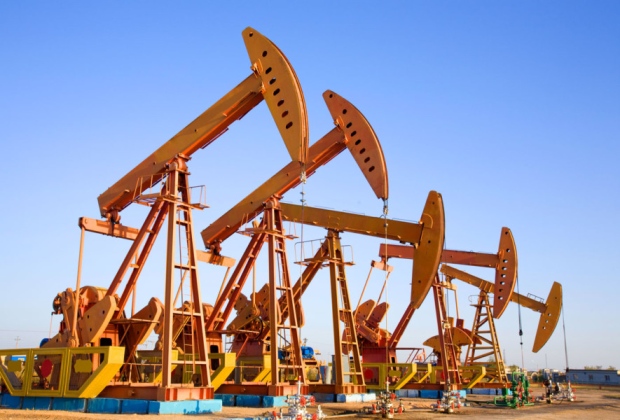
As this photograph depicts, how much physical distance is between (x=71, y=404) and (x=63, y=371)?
79 cm

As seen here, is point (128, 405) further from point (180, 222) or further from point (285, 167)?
point (285, 167)

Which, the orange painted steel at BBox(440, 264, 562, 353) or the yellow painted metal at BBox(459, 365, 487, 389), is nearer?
the yellow painted metal at BBox(459, 365, 487, 389)

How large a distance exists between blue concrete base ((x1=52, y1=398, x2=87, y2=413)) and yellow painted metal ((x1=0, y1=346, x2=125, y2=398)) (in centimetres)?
15

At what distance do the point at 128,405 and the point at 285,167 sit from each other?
818 cm

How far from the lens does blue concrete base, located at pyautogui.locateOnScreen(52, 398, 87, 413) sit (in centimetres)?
1401

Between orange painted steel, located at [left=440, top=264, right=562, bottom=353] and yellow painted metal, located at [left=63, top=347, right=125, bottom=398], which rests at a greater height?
orange painted steel, located at [left=440, top=264, right=562, bottom=353]

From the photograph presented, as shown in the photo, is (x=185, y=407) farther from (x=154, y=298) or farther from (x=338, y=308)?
(x=338, y=308)

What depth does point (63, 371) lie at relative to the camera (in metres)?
14.5

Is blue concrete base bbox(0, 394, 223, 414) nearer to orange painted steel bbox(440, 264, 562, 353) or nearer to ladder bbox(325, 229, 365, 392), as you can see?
ladder bbox(325, 229, 365, 392)

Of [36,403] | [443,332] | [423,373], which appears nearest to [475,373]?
[423,373]

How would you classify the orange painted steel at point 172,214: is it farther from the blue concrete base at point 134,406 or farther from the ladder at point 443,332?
the ladder at point 443,332

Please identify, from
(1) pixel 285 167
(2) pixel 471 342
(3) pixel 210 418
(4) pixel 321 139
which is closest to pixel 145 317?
(3) pixel 210 418

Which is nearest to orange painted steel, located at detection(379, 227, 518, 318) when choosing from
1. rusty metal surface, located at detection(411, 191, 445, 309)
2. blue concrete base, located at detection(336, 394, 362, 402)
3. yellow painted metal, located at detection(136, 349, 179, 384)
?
rusty metal surface, located at detection(411, 191, 445, 309)

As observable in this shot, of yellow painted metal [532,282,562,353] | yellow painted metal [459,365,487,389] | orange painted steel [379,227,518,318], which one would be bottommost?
yellow painted metal [459,365,487,389]
